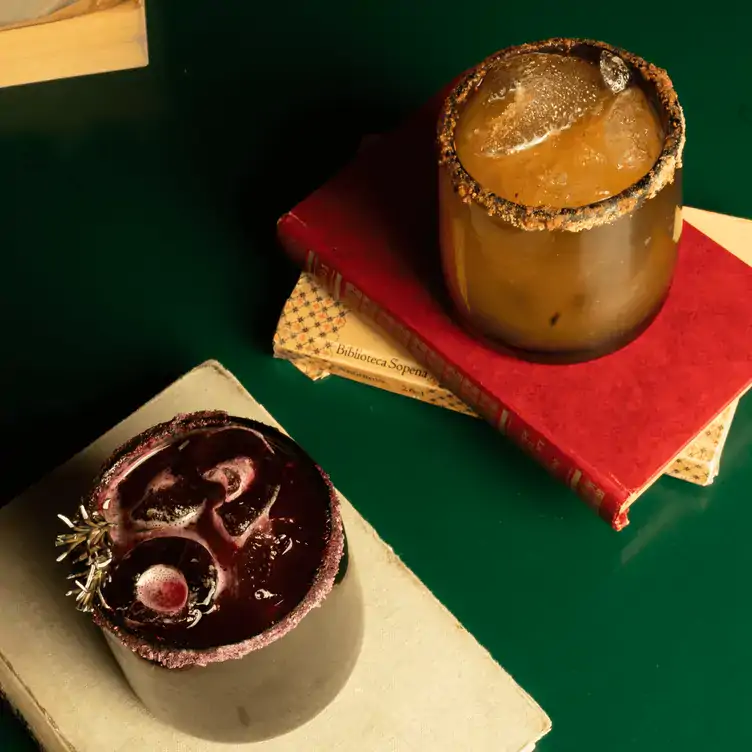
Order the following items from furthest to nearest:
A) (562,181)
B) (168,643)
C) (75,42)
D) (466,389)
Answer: (75,42), (466,389), (562,181), (168,643)

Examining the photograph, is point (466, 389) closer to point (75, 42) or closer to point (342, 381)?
point (342, 381)

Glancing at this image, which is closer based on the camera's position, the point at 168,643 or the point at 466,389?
the point at 168,643

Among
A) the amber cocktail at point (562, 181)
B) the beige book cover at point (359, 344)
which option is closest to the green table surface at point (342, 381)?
the beige book cover at point (359, 344)

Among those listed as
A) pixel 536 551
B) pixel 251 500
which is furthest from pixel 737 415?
pixel 251 500

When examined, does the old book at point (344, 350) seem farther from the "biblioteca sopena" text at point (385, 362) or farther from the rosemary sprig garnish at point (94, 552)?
the rosemary sprig garnish at point (94, 552)

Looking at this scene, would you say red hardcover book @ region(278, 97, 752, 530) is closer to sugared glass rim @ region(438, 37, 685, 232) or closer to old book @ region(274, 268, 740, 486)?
old book @ region(274, 268, 740, 486)

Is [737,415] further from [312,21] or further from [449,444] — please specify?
[312,21]

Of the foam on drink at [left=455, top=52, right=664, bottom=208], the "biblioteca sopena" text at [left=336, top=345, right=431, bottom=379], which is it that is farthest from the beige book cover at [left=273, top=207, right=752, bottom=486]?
the foam on drink at [left=455, top=52, right=664, bottom=208]

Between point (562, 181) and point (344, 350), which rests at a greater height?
point (562, 181)

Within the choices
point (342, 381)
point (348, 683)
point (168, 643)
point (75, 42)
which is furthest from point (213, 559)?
point (75, 42)
